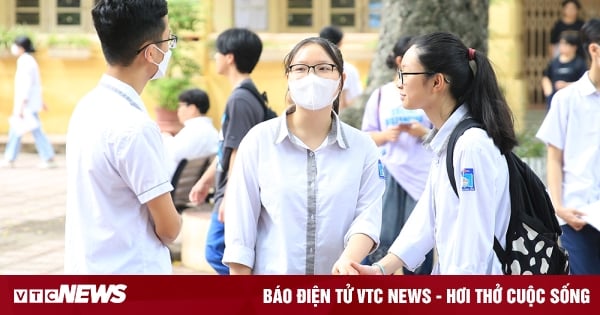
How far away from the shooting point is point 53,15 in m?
16.4

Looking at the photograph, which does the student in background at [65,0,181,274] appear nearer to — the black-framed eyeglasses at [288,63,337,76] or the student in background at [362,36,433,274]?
the black-framed eyeglasses at [288,63,337,76]

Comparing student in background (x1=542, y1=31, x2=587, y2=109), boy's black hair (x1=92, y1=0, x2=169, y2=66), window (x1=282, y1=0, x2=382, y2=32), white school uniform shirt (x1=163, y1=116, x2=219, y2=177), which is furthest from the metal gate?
boy's black hair (x1=92, y1=0, x2=169, y2=66)

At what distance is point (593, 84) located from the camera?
5273 mm

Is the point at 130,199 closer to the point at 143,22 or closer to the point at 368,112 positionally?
the point at 143,22

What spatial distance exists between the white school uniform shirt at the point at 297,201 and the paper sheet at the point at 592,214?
1.53 meters

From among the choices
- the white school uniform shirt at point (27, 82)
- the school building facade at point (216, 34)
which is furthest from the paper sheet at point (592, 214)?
the school building facade at point (216, 34)

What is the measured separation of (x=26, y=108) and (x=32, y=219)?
3863 mm

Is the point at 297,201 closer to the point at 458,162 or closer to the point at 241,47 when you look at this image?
the point at 458,162

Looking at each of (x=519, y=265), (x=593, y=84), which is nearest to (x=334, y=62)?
(x=519, y=265)

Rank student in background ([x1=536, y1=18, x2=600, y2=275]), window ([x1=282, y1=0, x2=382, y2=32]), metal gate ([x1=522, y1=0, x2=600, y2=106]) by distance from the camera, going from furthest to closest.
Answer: metal gate ([x1=522, y1=0, x2=600, y2=106]) → window ([x1=282, y1=0, x2=382, y2=32]) → student in background ([x1=536, y1=18, x2=600, y2=275])

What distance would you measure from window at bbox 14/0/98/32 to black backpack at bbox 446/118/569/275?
13.2 meters

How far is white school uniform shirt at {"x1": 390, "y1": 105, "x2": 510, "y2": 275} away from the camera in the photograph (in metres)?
3.56

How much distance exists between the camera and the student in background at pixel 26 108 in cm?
1389

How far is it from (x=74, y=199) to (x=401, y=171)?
10.4 feet
